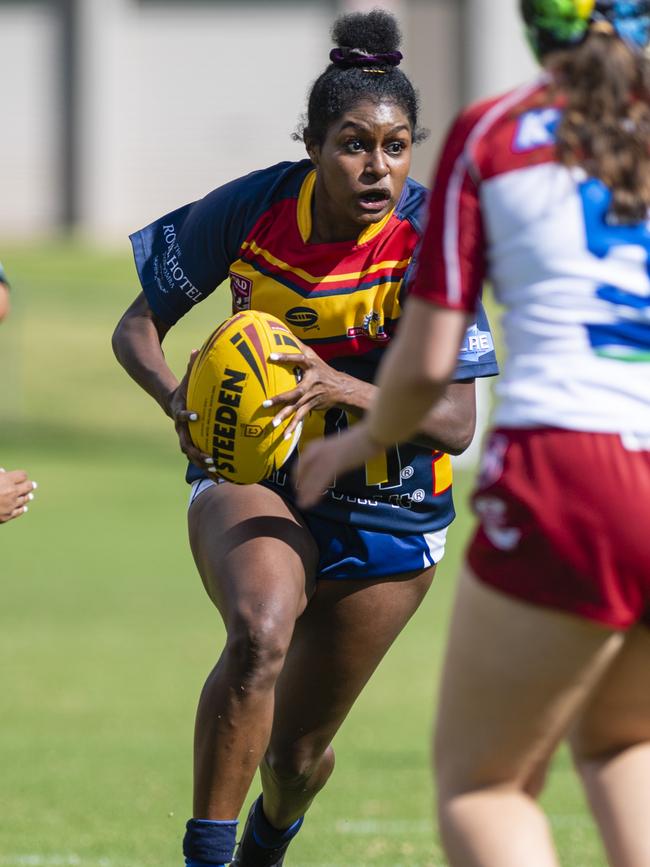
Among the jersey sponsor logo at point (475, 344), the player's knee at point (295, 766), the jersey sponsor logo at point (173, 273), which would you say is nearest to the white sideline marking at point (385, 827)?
the player's knee at point (295, 766)

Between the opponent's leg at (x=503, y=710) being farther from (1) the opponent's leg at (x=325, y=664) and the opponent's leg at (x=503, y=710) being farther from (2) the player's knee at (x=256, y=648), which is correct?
(1) the opponent's leg at (x=325, y=664)

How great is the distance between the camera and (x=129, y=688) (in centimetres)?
936

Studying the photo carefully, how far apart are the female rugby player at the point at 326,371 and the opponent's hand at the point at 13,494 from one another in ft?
1.60

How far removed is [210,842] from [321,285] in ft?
5.41

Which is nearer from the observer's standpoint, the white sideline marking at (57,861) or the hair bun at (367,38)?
the hair bun at (367,38)

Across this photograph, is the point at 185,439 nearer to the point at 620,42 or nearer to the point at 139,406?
the point at 620,42

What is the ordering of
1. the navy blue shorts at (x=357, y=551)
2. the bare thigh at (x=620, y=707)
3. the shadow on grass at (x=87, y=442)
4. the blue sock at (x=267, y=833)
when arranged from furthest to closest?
the shadow on grass at (x=87, y=442), the blue sock at (x=267, y=833), the navy blue shorts at (x=357, y=551), the bare thigh at (x=620, y=707)

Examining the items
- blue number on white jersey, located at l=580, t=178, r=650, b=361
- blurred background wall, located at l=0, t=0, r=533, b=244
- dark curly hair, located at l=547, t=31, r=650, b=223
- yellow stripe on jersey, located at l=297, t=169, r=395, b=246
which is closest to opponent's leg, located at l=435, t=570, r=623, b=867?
blue number on white jersey, located at l=580, t=178, r=650, b=361

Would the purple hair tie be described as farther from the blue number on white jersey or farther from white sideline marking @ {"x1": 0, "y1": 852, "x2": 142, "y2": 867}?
white sideline marking @ {"x1": 0, "y1": 852, "x2": 142, "y2": 867}

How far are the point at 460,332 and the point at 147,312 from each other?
2225 mm

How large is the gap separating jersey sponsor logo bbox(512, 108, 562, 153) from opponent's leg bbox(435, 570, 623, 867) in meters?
0.81

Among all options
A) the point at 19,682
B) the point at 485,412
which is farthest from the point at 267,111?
the point at 19,682

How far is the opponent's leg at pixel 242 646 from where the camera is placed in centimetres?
429

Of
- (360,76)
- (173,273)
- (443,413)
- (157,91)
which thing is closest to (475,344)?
(443,413)
